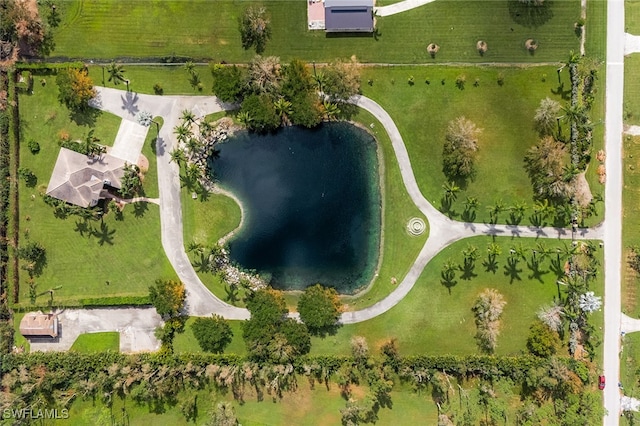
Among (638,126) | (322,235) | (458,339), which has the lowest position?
(458,339)

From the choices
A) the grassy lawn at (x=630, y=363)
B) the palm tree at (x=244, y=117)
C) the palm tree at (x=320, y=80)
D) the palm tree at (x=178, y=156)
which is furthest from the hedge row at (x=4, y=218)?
the grassy lawn at (x=630, y=363)

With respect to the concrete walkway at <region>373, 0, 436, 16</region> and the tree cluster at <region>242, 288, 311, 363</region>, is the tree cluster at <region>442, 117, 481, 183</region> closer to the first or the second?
the concrete walkway at <region>373, 0, 436, 16</region>

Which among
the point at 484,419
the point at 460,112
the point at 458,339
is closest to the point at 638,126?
the point at 460,112

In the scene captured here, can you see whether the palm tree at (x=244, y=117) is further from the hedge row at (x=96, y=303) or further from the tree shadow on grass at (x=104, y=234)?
the hedge row at (x=96, y=303)

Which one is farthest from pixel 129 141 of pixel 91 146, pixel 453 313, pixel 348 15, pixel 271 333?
pixel 453 313

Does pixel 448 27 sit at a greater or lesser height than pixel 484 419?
greater

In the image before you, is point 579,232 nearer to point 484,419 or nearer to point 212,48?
point 484,419

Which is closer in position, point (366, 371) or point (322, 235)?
point (366, 371)
